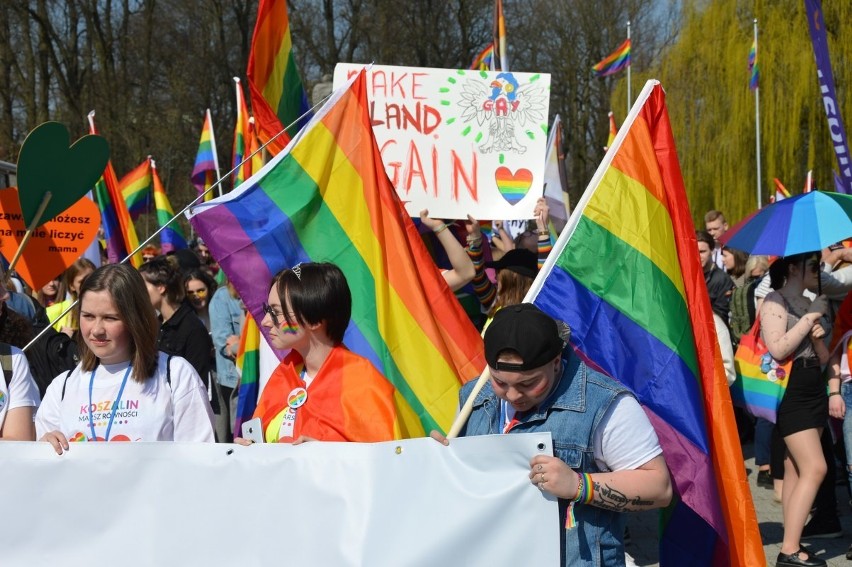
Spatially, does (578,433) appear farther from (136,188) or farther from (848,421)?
(136,188)

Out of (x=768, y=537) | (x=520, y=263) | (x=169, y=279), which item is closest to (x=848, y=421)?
(x=768, y=537)

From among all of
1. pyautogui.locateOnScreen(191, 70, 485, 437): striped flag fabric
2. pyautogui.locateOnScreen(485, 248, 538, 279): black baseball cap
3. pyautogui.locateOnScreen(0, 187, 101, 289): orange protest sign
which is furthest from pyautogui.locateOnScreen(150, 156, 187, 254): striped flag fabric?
pyautogui.locateOnScreen(191, 70, 485, 437): striped flag fabric

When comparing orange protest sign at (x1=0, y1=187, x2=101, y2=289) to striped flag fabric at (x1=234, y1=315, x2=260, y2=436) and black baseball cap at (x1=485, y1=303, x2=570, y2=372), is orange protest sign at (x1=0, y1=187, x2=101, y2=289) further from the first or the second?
black baseball cap at (x1=485, y1=303, x2=570, y2=372)

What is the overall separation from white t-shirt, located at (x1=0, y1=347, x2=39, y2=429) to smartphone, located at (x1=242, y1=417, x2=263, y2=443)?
0.69 meters

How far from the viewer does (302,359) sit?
3443 millimetres

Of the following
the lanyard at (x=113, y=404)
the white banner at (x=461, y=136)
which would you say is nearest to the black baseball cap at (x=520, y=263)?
the white banner at (x=461, y=136)

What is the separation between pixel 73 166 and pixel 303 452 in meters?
2.46

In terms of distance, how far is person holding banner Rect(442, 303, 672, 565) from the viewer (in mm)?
2613

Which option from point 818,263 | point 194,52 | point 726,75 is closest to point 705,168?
point 726,75

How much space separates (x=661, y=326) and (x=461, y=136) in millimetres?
2799

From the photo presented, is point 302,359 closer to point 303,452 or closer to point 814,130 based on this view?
point 303,452

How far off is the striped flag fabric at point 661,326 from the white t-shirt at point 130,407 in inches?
45.1

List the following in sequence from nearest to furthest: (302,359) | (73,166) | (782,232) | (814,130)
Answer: (302,359) < (73,166) < (782,232) < (814,130)

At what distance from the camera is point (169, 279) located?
637 centimetres
